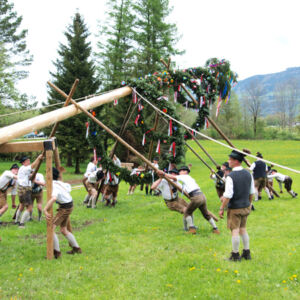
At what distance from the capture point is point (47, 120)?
7.45 m

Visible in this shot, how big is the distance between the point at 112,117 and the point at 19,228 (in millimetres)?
19358

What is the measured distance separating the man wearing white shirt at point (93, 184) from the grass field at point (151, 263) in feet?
6.58

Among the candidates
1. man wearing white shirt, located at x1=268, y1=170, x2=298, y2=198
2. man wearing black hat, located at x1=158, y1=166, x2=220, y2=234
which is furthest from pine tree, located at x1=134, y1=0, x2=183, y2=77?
man wearing black hat, located at x1=158, y1=166, x2=220, y2=234

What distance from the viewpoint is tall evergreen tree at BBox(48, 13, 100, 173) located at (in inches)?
992

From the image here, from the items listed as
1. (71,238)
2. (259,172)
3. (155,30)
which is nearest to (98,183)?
(71,238)

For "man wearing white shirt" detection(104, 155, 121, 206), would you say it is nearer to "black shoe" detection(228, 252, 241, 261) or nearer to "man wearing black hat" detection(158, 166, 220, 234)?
"man wearing black hat" detection(158, 166, 220, 234)

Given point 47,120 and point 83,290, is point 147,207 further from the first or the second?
point 83,290

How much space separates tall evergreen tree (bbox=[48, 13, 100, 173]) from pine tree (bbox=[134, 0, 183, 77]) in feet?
17.2

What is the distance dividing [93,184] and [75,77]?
15601 millimetres

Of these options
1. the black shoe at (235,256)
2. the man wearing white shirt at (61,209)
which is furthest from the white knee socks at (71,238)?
the black shoe at (235,256)

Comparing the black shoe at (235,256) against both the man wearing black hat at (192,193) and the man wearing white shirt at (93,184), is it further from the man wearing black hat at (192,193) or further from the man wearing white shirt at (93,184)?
the man wearing white shirt at (93,184)

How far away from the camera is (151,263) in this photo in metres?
6.17

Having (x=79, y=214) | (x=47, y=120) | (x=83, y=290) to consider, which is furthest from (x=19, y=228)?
(x=83, y=290)

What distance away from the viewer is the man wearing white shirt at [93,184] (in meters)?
12.1
